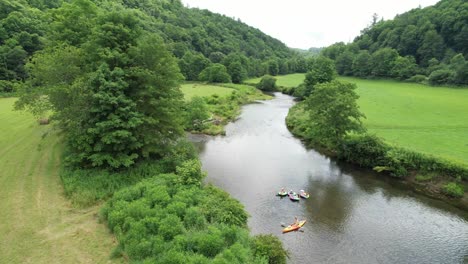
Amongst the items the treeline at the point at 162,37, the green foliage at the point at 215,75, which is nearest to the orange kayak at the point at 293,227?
the treeline at the point at 162,37

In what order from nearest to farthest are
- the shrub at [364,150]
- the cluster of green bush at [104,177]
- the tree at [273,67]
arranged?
the cluster of green bush at [104,177] → the shrub at [364,150] → the tree at [273,67]

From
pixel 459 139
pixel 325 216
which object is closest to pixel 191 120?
pixel 325 216

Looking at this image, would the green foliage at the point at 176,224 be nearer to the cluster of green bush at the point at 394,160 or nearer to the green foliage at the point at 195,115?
the cluster of green bush at the point at 394,160

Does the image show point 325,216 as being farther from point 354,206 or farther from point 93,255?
point 93,255

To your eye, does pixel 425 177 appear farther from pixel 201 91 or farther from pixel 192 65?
pixel 192 65

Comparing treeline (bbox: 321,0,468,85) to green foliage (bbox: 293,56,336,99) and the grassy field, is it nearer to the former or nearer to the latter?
green foliage (bbox: 293,56,336,99)

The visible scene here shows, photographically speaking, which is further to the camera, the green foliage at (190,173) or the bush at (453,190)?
the bush at (453,190)

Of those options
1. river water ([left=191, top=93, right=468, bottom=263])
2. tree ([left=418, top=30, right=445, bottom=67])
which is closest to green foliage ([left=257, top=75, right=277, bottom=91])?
tree ([left=418, top=30, right=445, bottom=67])

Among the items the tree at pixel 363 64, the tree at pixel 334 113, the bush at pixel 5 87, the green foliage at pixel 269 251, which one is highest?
the tree at pixel 363 64
